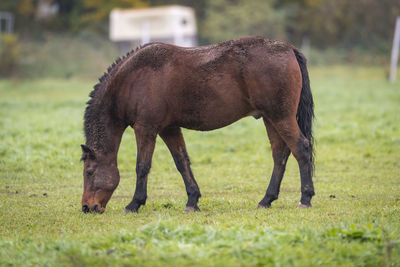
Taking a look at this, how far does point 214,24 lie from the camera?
139 ft

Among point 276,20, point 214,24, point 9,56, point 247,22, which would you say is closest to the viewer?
point 9,56

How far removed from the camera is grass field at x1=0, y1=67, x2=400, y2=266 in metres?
5.00

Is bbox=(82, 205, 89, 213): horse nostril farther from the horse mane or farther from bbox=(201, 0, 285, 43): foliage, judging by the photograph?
bbox=(201, 0, 285, 43): foliage

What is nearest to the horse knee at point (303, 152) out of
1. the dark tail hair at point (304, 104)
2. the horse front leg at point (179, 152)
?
the dark tail hair at point (304, 104)

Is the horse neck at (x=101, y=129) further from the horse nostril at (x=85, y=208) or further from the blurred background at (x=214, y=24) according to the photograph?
the blurred background at (x=214, y=24)

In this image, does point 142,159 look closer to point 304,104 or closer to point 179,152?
point 179,152

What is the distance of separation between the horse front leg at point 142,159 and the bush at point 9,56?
990 inches

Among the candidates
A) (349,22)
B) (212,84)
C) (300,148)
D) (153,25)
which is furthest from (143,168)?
(349,22)

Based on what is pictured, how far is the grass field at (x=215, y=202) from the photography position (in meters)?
5.00

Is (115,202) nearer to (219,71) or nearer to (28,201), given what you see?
(28,201)

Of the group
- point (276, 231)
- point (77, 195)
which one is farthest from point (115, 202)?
point (276, 231)

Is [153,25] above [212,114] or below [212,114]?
above

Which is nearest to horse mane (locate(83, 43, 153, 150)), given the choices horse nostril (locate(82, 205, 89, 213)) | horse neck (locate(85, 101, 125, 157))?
horse neck (locate(85, 101, 125, 157))

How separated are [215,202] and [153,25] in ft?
90.6
